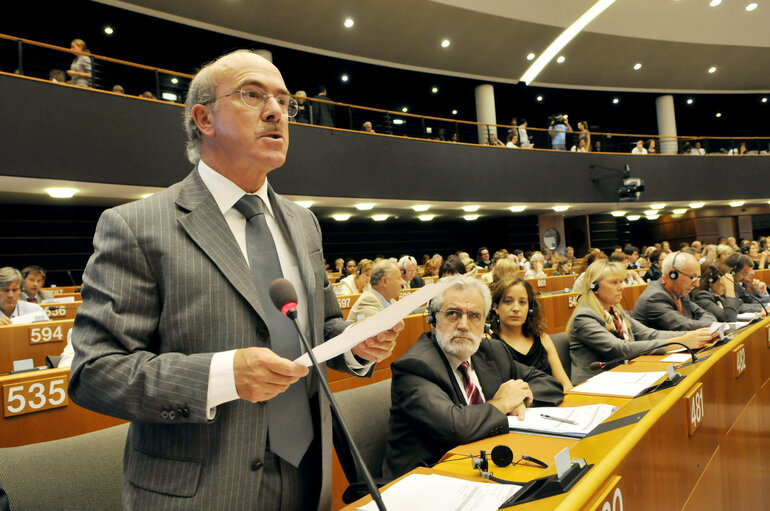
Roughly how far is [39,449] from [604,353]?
2.80 metres

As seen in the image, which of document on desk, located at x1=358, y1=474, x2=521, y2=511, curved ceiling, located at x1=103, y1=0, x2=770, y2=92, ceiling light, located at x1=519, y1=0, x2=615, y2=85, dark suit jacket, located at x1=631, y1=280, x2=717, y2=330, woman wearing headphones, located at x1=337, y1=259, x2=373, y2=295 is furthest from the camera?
ceiling light, located at x1=519, y1=0, x2=615, y2=85

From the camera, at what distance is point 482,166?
11828mm

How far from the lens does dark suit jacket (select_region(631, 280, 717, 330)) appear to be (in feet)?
12.5

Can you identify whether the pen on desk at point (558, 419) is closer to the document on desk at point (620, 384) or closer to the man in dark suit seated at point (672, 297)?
the document on desk at point (620, 384)

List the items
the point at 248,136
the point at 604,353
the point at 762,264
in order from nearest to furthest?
the point at 248,136, the point at 604,353, the point at 762,264

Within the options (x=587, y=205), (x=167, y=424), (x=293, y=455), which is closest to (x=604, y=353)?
(x=293, y=455)

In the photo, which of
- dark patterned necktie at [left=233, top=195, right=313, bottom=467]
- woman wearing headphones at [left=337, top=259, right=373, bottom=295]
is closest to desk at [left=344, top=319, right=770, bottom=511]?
dark patterned necktie at [left=233, top=195, right=313, bottom=467]

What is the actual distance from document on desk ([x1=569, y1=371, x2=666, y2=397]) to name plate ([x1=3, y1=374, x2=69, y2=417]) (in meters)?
2.46

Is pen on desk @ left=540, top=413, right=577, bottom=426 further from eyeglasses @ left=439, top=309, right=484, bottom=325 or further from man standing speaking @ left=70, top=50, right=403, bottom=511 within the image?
man standing speaking @ left=70, top=50, right=403, bottom=511

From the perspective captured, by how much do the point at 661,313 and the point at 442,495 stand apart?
3322 mm

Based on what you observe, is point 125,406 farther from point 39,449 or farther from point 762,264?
point 762,264

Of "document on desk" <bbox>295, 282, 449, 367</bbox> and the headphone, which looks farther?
the headphone

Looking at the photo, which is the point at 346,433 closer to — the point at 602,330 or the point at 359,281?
the point at 602,330

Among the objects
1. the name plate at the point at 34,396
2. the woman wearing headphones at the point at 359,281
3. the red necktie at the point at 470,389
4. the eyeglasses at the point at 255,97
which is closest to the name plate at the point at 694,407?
the red necktie at the point at 470,389
